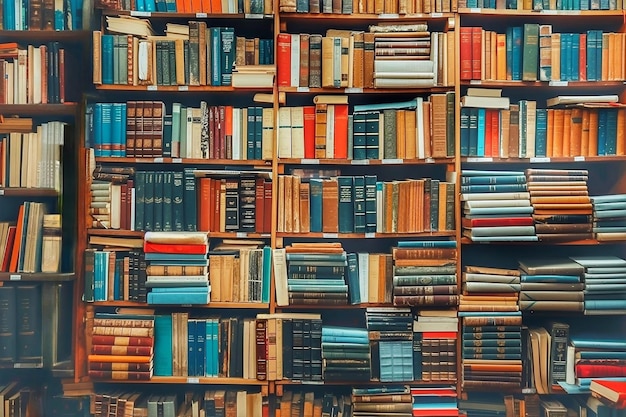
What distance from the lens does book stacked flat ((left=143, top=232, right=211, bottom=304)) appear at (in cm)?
271

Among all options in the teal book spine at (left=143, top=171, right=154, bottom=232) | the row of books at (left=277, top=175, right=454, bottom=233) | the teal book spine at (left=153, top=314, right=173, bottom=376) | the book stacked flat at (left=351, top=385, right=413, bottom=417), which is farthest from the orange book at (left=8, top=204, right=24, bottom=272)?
the book stacked flat at (left=351, top=385, right=413, bottom=417)

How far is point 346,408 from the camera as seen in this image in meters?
2.77

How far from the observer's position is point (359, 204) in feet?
9.02

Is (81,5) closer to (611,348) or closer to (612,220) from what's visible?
(612,220)

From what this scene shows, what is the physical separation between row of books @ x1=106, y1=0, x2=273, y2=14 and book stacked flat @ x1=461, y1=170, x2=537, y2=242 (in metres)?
1.30

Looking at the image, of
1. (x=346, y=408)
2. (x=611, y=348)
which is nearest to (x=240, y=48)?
(x=346, y=408)

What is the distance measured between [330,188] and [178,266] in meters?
0.82

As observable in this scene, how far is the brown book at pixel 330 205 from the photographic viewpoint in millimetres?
2752

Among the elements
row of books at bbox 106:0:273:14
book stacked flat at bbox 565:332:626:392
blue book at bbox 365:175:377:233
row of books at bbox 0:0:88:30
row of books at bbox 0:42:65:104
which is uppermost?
row of books at bbox 106:0:273:14

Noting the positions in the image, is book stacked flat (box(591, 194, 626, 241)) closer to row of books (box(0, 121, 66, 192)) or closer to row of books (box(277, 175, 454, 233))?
row of books (box(277, 175, 454, 233))

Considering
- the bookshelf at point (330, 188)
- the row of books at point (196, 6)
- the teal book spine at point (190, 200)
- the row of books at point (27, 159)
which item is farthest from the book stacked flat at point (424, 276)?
the row of books at point (27, 159)

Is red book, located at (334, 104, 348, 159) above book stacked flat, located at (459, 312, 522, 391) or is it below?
above

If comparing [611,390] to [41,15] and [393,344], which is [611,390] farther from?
[41,15]

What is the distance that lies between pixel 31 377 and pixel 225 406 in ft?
3.24
